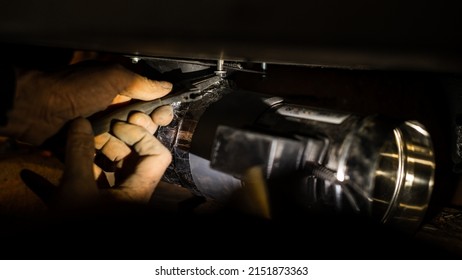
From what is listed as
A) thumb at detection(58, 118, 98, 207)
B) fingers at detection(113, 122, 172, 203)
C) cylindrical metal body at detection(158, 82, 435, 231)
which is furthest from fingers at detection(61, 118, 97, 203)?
cylindrical metal body at detection(158, 82, 435, 231)

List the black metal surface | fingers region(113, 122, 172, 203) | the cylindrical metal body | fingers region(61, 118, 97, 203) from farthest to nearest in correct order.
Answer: fingers region(113, 122, 172, 203) → fingers region(61, 118, 97, 203) → the cylindrical metal body → the black metal surface

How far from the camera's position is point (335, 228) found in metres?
0.93

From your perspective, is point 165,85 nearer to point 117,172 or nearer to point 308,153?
point 117,172

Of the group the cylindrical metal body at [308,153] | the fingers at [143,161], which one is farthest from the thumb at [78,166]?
the cylindrical metal body at [308,153]

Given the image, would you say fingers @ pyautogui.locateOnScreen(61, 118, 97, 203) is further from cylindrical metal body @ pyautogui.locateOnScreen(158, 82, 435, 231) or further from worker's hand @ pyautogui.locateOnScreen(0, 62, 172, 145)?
cylindrical metal body @ pyautogui.locateOnScreen(158, 82, 435, 231)

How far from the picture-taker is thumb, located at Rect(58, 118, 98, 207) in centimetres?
95

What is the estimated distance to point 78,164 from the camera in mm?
957

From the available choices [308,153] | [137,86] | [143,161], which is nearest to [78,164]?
[143,161]

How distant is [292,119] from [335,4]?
0.38 m

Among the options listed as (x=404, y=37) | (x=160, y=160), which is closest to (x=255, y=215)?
(x=160, y=160)

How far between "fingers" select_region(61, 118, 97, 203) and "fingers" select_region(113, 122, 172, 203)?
0.11 m

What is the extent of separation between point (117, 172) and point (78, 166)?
258mm

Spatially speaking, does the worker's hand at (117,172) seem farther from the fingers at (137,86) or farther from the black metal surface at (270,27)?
the black metal surface at (270,27)

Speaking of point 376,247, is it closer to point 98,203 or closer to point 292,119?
point 292,119
